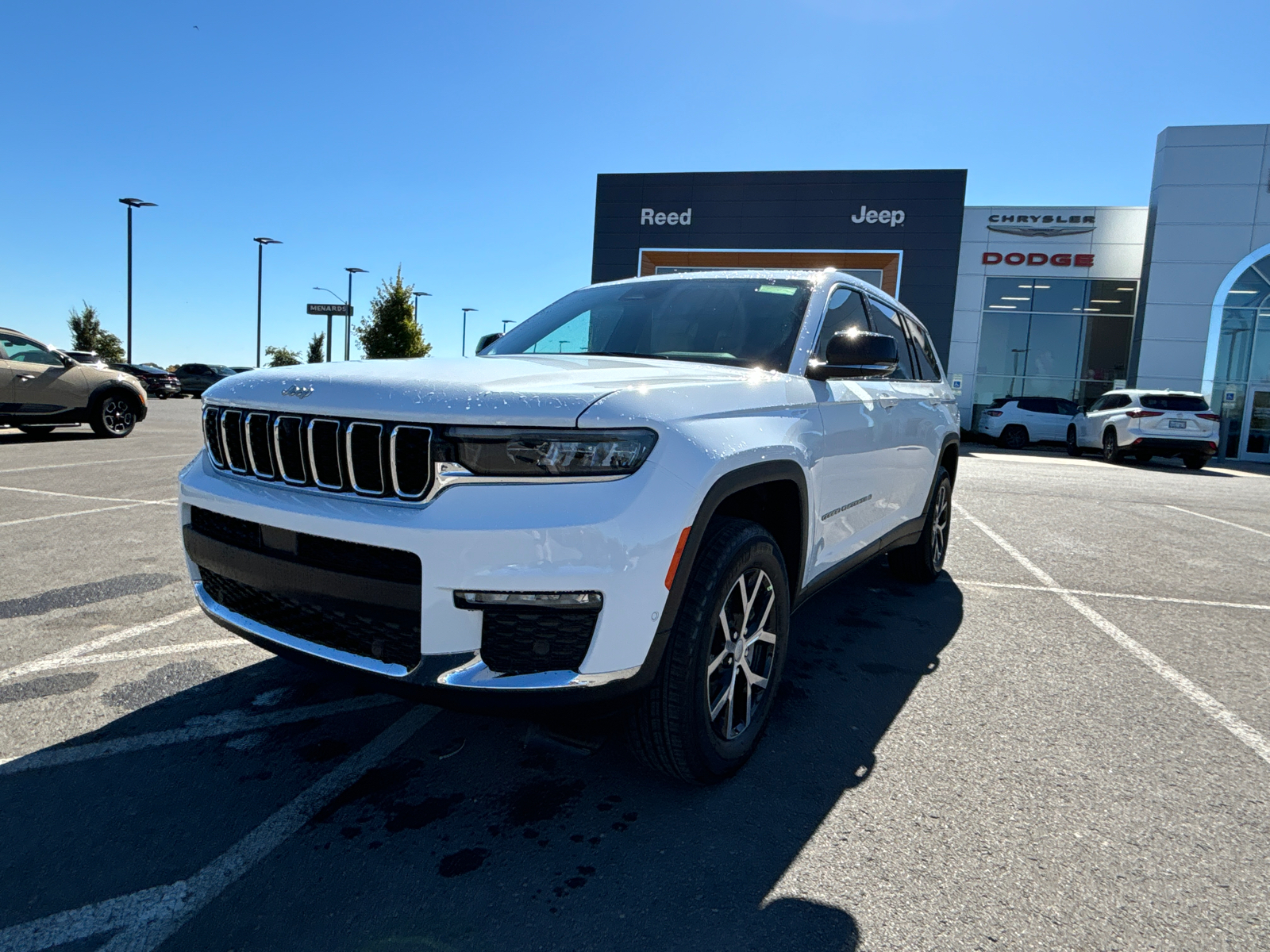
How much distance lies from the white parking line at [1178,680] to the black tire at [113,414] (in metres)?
12.9

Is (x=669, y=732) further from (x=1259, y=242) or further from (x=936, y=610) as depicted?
(x=1259, y=242)

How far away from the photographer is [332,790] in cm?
237

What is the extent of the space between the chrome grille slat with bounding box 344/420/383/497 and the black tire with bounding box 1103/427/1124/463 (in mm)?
18693

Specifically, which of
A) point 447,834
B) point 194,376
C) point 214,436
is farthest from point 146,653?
point 194,376

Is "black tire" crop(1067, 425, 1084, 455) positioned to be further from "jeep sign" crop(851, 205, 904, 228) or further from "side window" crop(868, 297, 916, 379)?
"side window" crop(868, 297, 916, 379)

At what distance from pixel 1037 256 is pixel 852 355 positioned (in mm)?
26152

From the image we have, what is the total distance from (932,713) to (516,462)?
2.06 meters

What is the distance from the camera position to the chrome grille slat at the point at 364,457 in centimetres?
210

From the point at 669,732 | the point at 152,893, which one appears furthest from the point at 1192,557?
the point at 152,893

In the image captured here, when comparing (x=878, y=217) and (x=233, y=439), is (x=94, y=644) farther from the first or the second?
(x=878, y=217)

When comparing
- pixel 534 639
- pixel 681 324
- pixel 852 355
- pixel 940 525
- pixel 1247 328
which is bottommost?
pixel 940 525

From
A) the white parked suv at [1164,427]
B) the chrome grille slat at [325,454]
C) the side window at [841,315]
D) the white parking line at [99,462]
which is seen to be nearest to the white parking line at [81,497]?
the white parking line at [99,462]

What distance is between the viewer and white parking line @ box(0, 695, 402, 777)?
246cm

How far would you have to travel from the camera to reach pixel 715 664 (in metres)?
2.41
